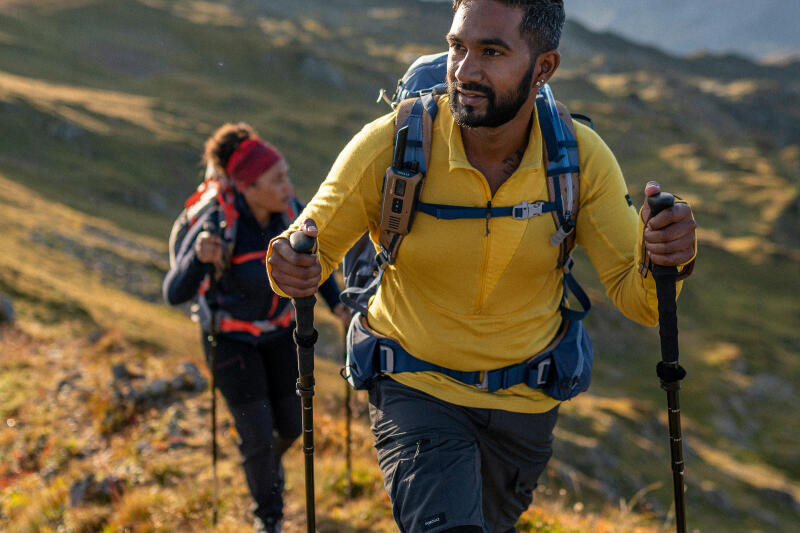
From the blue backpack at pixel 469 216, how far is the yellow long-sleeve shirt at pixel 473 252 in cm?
5

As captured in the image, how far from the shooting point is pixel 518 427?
408 cm

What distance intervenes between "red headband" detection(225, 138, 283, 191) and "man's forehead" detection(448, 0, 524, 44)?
3.12 metres

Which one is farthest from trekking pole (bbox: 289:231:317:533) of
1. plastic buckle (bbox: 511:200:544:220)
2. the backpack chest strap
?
plastic buckle (bbox: 511:200:544:220)

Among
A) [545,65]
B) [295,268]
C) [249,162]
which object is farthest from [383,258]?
[249,162]

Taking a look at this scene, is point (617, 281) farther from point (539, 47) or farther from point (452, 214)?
point (539, 47)

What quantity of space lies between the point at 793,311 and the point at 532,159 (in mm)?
72566

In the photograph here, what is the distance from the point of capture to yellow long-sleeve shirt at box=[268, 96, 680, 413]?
3.80 m

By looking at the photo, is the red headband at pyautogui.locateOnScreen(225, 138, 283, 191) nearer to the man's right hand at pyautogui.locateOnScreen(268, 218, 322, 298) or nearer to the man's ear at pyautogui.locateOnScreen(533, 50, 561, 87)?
the man's right hand at pyautogui.locateOnScreen(268, 218, 322, 298)

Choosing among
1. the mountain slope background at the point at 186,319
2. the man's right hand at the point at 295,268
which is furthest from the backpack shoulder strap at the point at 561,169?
the mountain slope background at the point at 186,319

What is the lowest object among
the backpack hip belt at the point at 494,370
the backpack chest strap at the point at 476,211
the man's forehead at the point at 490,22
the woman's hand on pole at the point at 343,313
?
the woman's hand on pole at the point at 343,313

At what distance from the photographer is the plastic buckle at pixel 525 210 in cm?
379

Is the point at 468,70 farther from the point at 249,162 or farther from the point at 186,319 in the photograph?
the point at 186,319

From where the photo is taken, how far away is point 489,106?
3.70 m

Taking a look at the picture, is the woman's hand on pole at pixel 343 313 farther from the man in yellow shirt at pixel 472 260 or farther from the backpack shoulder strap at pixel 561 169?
the backpack shoulder strap at pixel 561 169
